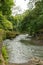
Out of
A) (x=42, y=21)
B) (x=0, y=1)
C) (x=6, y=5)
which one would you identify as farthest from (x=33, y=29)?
(x=0, y=1)

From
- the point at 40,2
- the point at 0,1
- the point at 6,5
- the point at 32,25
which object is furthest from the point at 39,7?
the point at 0,1

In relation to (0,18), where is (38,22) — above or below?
below

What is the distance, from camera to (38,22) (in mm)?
46312

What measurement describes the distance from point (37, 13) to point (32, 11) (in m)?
1.82

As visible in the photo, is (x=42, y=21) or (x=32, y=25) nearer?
(x=42, y=21)

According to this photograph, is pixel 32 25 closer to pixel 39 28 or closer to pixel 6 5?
pixel 39 28

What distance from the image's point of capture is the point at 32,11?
5284 centimetres

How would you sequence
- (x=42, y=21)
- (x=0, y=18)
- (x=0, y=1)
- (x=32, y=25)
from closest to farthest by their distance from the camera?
(x=0, y=18), (x=0, y=1), (x=42, y=21), (x=32, y=25)

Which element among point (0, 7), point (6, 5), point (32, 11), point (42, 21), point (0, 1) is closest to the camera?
point (0, 1)

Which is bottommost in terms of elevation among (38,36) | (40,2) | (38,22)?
(38,36)

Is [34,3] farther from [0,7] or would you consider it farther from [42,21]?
[0,7]

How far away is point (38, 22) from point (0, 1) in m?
14.4

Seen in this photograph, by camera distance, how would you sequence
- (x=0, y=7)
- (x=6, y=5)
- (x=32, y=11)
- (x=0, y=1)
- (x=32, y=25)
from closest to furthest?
(x=0, y=1), (x=0, y=7), (x=6, y=5), (x=32, y=25), (x=32, y=11)

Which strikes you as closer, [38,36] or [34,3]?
[38,36]
